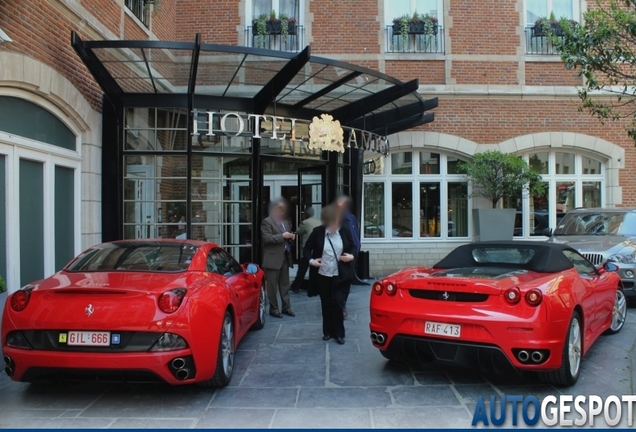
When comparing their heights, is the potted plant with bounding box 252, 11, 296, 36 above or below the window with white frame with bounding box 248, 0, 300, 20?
below

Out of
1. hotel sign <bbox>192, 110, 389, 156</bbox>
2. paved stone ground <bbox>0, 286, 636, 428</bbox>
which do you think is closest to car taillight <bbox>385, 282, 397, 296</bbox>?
paved stone ground <bbox>0, 286, 636, 428</bbox>

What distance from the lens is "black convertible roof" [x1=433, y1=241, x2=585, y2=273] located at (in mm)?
5262

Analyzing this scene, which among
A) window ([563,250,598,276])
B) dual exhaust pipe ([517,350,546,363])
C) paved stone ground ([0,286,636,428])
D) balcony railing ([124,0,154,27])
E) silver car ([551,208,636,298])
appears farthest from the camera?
balcony railing ([124,0,154,27])

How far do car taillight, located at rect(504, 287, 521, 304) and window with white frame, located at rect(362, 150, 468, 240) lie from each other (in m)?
9.18

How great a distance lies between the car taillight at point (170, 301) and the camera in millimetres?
4211

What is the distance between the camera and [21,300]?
4.40m

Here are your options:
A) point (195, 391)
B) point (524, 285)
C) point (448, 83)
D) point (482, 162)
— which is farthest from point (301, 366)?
point (448, 83)

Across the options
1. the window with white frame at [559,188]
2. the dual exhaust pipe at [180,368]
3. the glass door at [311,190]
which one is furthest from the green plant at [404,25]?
the dual exhaust pipe at [180,368]

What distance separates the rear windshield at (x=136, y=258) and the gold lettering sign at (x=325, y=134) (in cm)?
448

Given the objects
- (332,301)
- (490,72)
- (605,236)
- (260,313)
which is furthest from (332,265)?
(490,72)

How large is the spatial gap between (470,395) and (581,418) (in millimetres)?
879

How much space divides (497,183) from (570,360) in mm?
8056

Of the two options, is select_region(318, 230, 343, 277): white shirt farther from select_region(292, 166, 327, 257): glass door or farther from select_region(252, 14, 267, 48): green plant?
select_region(252, 14, 267, 48): green plant

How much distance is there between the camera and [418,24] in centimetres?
1354
